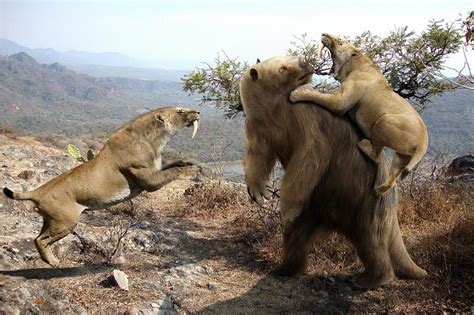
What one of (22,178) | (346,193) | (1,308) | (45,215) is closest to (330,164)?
(346,193)

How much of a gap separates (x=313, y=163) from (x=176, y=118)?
Answer: 150cm

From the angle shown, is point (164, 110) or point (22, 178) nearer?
point (164, 110)

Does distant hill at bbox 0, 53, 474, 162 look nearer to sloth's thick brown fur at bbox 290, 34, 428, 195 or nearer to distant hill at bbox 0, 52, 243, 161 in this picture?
distant hill at bbox 0, 52, 243, 161

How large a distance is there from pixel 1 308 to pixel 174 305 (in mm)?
1524

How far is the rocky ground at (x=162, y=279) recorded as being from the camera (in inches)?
163

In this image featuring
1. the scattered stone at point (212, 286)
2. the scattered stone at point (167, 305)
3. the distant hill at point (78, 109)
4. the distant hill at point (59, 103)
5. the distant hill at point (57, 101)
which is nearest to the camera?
the scattered stone at point (167, 305)

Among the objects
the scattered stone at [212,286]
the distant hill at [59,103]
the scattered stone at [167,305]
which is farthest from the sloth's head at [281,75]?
the distant hill at [59,103]

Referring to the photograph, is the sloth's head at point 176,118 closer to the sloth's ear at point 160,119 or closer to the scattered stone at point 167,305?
the sloth's ear at point 160,119

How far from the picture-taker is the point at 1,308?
3.52m

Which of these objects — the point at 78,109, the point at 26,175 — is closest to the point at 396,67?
the point at 26,175

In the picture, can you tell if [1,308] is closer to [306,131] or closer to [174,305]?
[174,305]

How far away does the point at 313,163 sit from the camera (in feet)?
12.2

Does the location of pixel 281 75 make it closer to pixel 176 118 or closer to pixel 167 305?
pixel 176 118

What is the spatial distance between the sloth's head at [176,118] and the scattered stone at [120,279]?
145cm
